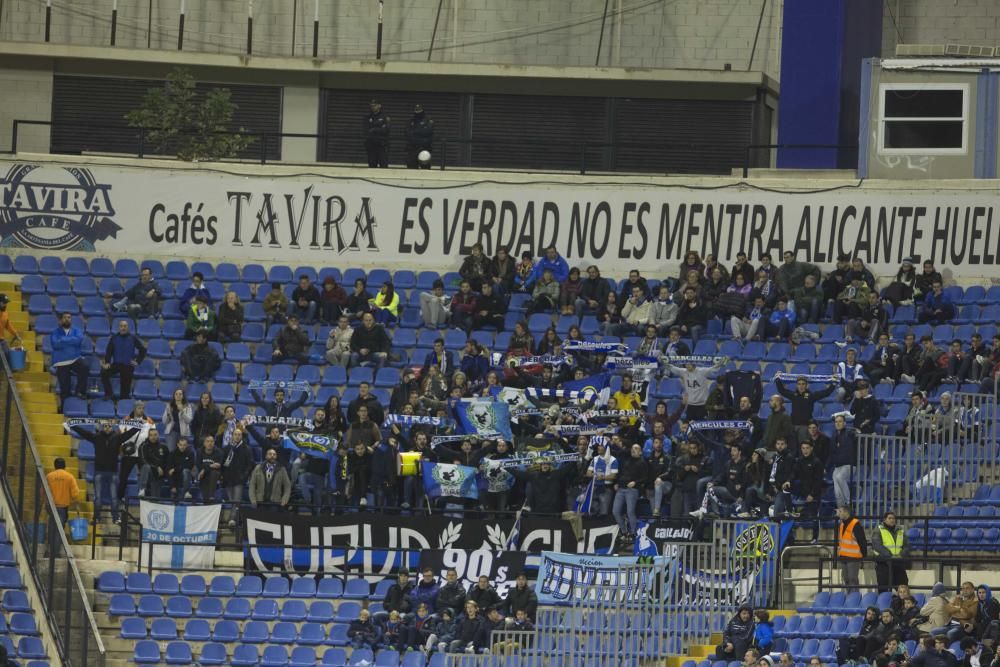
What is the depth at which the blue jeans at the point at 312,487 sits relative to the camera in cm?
2728

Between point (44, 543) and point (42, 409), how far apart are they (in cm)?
442

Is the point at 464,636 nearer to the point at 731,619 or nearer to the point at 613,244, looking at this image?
the point at 731,619

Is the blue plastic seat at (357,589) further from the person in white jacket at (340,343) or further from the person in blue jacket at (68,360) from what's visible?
the person in blue jacket at (68,360)

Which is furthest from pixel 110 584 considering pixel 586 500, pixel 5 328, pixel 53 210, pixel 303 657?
pixel 53 210

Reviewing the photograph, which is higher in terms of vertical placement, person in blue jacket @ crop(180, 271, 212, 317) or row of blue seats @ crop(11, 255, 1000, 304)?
row of blue seats @ crop(11, 255, 1000, 304)

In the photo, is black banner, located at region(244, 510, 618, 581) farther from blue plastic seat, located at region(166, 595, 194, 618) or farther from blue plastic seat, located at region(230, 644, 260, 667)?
blue plastic seat, located at region(230, 644, 260, 667)

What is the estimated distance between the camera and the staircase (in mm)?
28453

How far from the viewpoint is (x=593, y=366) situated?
29703 millimetres

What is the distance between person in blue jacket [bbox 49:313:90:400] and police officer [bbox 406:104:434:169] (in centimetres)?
705

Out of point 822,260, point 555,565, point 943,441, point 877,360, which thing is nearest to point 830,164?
point 822,260

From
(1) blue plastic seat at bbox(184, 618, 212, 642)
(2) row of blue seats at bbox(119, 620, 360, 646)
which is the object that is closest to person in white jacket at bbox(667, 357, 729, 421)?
(2) row of blue seats at bbox(119, 620, 360, 646)

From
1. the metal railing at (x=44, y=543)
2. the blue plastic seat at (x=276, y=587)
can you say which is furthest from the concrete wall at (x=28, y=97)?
the blue plastic seat at (x=276, y=587)

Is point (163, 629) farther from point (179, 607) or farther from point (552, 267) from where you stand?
point (552, 267)

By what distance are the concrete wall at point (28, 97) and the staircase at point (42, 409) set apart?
679cm
